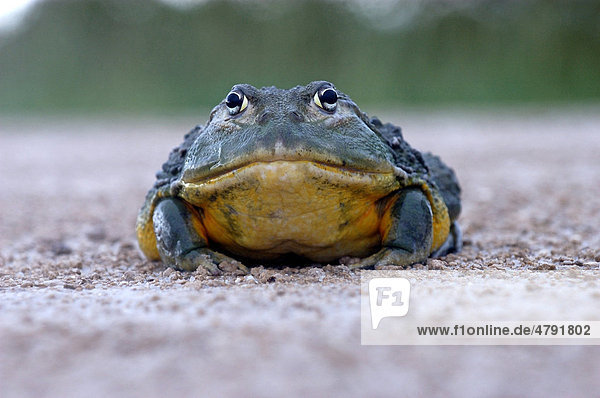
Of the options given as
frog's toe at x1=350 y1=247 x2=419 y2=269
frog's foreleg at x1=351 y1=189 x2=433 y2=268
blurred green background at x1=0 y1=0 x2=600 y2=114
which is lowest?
frog's toe at x1=350 y1=247 x2=419 y2=269

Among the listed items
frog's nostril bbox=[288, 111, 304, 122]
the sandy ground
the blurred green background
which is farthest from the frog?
the blurred green background

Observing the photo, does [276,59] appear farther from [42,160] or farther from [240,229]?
[240,229]

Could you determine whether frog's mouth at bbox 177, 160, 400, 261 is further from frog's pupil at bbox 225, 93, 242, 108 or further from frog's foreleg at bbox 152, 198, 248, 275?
frog's pupil at bbox 225, 93, 242, 108

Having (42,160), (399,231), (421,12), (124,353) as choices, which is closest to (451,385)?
(124,353)

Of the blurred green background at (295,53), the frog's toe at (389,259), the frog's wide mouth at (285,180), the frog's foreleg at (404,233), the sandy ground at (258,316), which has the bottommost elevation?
the sandy ground at (258,316)

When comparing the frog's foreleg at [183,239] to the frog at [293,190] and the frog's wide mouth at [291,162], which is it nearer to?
the frog at [293,190]

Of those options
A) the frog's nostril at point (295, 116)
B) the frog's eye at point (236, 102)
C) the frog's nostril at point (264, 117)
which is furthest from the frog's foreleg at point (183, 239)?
the frog's nostril at point (295, 116)
